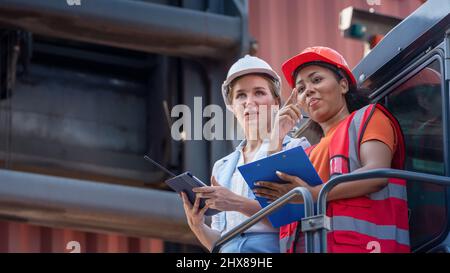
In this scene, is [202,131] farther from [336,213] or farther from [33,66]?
[336,213]

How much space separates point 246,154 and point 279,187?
754 mm

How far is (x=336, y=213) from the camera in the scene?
20.0 ft

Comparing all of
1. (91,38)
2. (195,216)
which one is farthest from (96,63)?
(195,216)

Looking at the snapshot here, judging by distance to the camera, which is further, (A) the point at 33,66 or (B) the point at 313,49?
(A) the point at 33,66

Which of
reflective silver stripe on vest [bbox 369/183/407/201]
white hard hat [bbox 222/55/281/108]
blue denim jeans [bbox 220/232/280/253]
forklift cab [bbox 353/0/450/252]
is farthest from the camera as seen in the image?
white hard hat [bbox 222/55/281/108]

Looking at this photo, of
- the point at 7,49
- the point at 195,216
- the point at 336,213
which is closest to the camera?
the point at 336,213

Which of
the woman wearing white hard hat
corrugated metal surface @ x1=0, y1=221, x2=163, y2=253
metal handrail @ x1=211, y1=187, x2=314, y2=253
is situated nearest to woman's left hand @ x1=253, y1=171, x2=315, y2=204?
metal handrail @ x1=211, y1=187, x2=314, y2=253

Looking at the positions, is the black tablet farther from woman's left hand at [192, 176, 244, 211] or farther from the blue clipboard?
the blue clipboard

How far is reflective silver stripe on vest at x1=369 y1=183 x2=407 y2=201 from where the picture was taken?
615 cm

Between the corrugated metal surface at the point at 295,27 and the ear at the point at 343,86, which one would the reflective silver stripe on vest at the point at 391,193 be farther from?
the corrugated metal surface at the point at 295,27

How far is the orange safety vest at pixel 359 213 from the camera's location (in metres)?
6.03

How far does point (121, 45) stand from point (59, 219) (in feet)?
6.25

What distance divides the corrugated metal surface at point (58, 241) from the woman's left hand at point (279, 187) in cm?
728

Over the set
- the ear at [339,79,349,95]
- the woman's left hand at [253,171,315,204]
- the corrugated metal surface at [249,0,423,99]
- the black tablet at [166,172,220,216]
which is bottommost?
the woman's left hand at [253,171,315,204]
